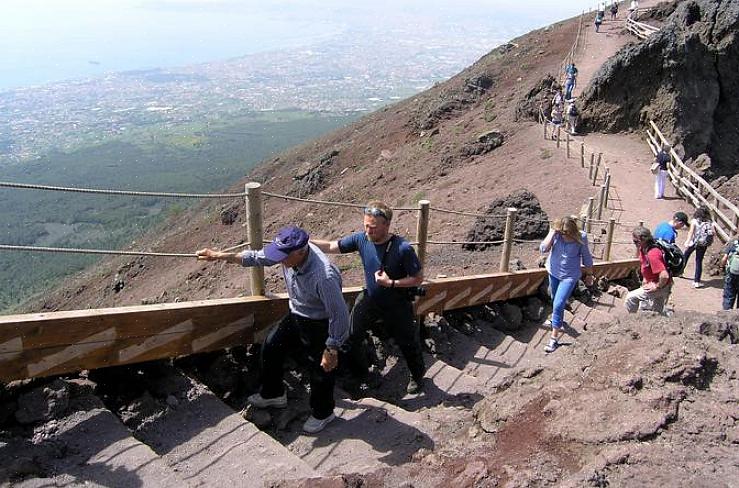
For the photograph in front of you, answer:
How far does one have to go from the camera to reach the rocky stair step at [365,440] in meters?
4.17

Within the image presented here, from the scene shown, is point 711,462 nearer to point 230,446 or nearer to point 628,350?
point 628,350

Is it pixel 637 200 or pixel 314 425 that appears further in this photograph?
pixel 637 200

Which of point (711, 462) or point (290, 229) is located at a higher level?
point (290, 229)

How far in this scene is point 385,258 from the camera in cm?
475

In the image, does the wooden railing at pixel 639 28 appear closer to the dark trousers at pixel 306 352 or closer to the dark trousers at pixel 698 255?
the dark trousers at pixel 698 255

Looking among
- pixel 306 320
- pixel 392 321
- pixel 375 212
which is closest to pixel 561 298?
pixel 392 321

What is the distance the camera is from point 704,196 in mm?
15078

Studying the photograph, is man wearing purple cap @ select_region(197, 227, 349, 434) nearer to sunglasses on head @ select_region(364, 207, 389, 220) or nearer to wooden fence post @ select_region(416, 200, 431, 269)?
sunglasses on head @ select_region(364, 207, 389, 220)

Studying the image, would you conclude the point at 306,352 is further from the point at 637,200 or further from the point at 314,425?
the point at 637,200

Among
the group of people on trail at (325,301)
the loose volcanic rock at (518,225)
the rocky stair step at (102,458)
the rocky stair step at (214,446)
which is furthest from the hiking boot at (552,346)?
the loose volcanic rock at (518,225)

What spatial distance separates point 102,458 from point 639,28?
116 feet

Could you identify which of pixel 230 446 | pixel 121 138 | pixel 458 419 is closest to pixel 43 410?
pixel 230 446

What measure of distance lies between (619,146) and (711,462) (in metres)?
19.4

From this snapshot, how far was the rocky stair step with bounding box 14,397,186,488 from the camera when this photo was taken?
12.0ft
